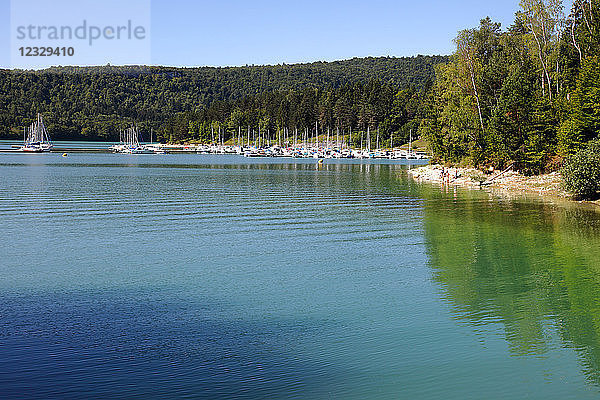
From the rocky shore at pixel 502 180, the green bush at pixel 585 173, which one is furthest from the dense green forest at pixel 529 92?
Result: the green bush at pixel 585 173

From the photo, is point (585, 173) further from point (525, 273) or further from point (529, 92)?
point (525, 273)

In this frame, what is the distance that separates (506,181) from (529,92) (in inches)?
371

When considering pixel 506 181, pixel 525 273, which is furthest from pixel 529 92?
pixel 525 273

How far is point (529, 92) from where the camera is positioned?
63.8m

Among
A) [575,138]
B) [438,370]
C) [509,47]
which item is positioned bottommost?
[438,370]

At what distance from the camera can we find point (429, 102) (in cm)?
10081

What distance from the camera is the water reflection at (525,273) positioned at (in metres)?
16.5

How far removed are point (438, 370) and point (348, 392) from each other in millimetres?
2549

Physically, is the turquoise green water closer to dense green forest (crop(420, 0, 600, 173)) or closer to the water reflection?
the water reflection

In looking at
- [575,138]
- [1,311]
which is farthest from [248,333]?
[575,138]

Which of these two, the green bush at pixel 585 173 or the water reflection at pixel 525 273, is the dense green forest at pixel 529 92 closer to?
the green bush at pixel 585 173

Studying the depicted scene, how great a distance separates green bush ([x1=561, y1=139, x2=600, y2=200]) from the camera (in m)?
45.0

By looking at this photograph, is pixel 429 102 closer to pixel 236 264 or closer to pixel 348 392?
pixel 236 264

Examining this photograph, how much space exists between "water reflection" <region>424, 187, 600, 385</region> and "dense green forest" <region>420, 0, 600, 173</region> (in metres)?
16.8
